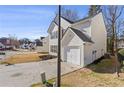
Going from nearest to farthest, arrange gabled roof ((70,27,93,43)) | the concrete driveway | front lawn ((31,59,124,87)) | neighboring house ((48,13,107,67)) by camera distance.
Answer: front lawn ((31,59,124,87)), the concrete driveway, neighboring house ((48,13,107,67)), gabled roof ((70,27,93,43))

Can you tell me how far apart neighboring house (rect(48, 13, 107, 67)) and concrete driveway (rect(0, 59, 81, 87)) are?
74 centimetres

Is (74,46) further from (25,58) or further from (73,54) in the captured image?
(25,58)

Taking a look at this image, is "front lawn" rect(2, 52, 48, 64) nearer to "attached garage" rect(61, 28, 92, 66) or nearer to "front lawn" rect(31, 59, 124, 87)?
"attached garage" rect(61, 28, 92, 66)

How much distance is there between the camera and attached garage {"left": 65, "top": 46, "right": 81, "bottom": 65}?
1220cm

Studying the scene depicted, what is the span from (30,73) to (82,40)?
3.44 m

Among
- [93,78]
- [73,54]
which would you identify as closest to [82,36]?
[73,54]

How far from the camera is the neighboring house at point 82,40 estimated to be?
39.7 feet

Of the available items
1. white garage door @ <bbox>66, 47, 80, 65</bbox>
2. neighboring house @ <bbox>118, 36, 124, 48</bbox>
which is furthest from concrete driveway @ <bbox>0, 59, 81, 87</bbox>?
neighboring house @ <bbox>118, 36, 124, 48</bbox>

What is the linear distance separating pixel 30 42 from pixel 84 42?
13.2ft

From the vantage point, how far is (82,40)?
40.5 feet

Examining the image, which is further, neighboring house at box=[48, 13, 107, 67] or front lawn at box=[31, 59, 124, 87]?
neighboring house at box=[48, 13, 107, 67]

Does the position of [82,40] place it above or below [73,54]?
above
